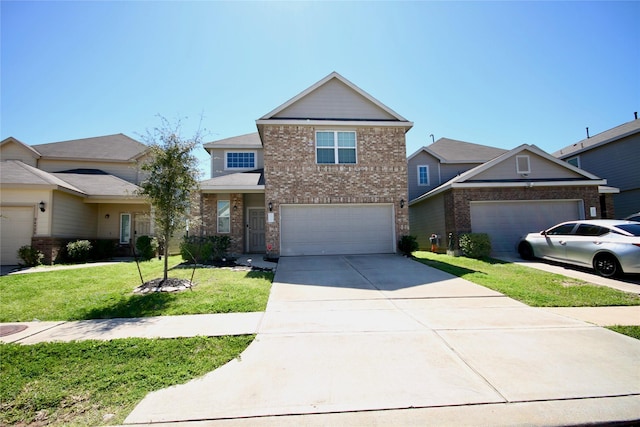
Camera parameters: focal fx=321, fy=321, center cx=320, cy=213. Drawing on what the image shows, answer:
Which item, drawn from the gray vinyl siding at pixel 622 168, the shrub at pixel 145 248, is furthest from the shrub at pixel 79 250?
the gray vinyl siding at pixel 622 168

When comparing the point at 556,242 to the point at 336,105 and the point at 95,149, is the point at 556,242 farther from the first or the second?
the point at 95,149

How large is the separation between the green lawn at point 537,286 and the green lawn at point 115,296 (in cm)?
570

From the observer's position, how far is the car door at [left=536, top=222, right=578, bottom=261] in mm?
10781

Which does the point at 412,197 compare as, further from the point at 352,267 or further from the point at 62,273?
the point at 62,273

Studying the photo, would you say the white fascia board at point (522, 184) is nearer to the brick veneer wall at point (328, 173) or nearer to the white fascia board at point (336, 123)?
the brick veneer wall at point (328, 173)

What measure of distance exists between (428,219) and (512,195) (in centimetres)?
451

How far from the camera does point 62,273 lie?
10367 mm

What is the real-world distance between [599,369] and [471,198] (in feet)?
37.6

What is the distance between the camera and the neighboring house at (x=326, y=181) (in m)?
13.5

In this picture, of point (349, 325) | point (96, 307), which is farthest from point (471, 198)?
point (96, 307)

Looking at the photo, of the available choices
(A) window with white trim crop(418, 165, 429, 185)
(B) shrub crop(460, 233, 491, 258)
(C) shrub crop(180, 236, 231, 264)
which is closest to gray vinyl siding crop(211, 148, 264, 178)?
(C) shrub crop(180, 236, 231, 264)

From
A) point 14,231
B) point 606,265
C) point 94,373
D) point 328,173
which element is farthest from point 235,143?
point 606,265

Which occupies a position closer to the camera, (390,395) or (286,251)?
(390,395)

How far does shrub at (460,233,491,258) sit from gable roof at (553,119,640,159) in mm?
12374
